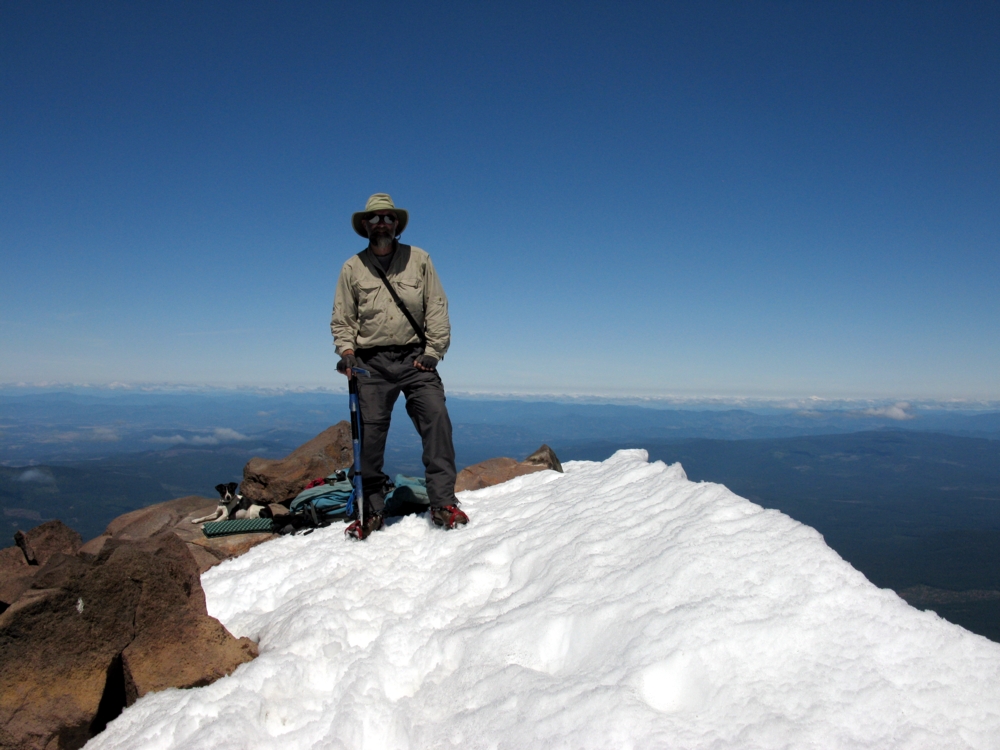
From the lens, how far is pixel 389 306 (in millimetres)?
7168

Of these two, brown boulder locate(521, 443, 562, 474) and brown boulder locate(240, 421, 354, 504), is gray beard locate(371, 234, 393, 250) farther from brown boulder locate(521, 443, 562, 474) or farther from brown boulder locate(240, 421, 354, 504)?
brown boulder locate(521, 443, 562, 474)

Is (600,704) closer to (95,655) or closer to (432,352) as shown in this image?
(95,655)

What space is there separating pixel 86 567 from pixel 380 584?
103 inches

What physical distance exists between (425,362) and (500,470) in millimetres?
6048

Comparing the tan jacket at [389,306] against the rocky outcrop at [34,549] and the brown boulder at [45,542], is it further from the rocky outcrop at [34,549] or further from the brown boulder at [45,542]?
the brown boulder at [45,542]

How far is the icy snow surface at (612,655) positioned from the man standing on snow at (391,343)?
67.6 inches

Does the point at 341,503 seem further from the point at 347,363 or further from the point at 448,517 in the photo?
the point at 347,363

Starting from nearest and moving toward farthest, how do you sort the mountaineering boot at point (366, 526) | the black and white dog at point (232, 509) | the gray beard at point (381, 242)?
the mountaineering boot at point (366, 526) < the gray beard at point (381, 242) < the black and white dog at point (232, 509)

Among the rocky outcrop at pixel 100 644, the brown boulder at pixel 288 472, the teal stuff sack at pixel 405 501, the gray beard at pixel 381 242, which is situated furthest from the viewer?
the brown boulder at pixel 288 472

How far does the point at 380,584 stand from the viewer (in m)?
5.51

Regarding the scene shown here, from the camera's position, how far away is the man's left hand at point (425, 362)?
7078mm

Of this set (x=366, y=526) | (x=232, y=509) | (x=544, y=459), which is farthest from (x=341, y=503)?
(x=544, y=459)

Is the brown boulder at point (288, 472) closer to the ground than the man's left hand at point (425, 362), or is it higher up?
closer to the ground

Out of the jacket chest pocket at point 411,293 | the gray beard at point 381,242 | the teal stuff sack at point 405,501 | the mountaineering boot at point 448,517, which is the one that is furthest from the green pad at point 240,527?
the gray beard at point 381,242
